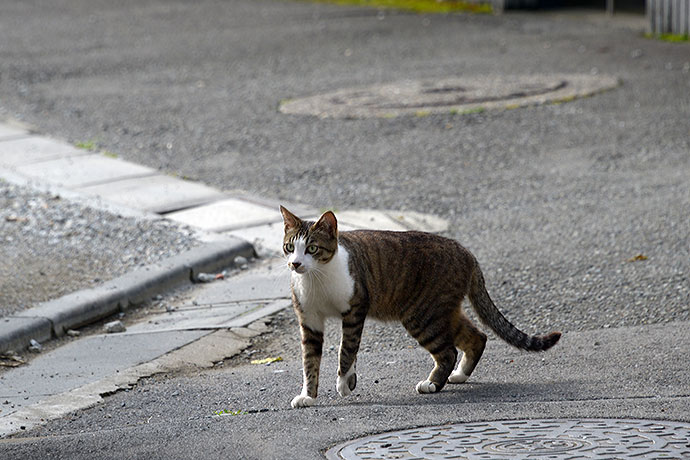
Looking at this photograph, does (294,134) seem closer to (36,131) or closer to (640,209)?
(36,131)

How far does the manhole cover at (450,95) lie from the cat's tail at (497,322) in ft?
20.7

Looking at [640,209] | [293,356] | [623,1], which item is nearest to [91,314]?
[293,356]

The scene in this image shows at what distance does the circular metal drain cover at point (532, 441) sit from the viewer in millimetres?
4156

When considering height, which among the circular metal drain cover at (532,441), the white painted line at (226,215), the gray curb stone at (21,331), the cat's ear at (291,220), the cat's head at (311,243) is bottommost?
the gray curb stone at (21,331)

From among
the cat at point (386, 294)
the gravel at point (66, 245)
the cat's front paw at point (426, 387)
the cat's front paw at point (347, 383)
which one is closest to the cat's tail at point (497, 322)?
the cat at point (386, 294)

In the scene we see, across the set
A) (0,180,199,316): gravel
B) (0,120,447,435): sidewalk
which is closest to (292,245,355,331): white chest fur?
(0,120,447,435): sidewalk

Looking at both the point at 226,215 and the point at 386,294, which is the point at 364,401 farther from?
the point at 226,215

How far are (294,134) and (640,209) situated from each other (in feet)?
14.4

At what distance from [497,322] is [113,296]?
9.69 ft

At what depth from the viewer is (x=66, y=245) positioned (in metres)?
8.35

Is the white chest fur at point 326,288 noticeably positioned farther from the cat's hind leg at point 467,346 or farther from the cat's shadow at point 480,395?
the cat's hind leg at point 467,346

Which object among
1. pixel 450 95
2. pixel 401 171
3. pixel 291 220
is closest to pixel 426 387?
pixel 291 220

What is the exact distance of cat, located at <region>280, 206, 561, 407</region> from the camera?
17.5 ft

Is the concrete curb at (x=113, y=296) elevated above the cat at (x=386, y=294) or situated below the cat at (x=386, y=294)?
below
